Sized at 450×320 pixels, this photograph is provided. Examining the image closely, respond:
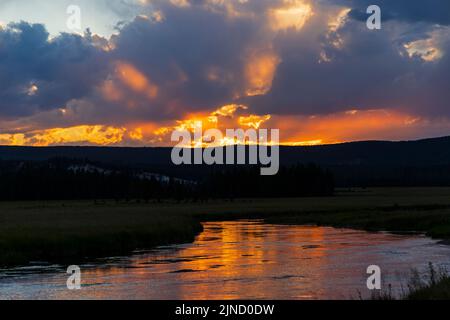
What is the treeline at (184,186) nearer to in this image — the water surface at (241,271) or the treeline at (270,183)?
the treeline at (270,183)

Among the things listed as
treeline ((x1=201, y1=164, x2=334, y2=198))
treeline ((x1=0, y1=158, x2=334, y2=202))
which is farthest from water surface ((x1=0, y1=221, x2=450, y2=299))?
treeline ((x1=0, y1=158, x2=334, y2=202))

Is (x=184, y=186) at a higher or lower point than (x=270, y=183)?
lower

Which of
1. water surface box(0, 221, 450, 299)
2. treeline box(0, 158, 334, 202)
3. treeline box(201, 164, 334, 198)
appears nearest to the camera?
water surface box(0, 221, 450, 299)

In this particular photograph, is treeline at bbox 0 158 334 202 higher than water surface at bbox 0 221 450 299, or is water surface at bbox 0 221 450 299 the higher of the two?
treeline at bbox 0 158 334 202

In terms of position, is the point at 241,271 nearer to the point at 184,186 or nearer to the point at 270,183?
the point at 184,186

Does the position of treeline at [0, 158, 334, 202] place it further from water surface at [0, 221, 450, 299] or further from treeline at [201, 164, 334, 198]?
water surface at [0, 221, 450, 299]

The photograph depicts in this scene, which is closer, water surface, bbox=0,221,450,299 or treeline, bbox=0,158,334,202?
water surface, bbox=0,221,450,299

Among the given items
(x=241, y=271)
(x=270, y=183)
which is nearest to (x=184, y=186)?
(x=270, y=183)

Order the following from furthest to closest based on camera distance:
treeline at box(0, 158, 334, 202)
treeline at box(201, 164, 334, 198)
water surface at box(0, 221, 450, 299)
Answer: treeline at box(0, 158, 334, 202)
treeline at box(201, 164, 334, 198)
water surface at box(0, 221, 450, 299)

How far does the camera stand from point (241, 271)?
117ft

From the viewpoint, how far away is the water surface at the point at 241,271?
28.5 metres

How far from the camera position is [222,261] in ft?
134

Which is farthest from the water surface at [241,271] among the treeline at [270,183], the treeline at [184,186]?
the treeline at [184,186]

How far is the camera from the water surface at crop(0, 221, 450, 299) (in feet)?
93.7
